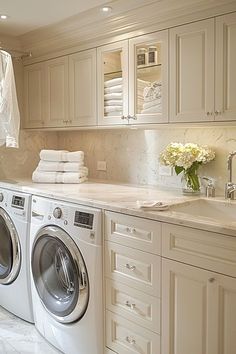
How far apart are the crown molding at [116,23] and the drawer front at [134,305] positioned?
1.59 m

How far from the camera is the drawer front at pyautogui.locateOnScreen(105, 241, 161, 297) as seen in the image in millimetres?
2105

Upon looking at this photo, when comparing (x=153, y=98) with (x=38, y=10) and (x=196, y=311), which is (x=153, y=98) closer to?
(x=38, y=10)

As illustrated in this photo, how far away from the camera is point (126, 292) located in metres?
2.28

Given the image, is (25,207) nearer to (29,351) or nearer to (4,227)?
(4,227)

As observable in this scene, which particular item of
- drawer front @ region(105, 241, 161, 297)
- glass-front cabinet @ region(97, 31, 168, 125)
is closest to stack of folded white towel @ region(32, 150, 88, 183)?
glass-front cabinet @ region(97, 31, 168, 125)

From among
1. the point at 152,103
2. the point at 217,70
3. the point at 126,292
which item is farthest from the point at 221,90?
the point at 126,292

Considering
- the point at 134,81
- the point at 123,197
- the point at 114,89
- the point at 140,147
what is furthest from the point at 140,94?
the point at 123,197

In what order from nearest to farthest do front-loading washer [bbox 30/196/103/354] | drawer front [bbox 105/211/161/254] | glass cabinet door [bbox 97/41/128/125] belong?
drawer front [bbox 105/211/161/254]
front-loading washer [bbox 30/196/103/354]
glass cabinet door [bbox 97/41/128/125]

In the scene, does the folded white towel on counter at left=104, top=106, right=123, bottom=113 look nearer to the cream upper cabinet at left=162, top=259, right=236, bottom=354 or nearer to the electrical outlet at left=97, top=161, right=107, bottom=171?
the electrical outlet at left=97, top=161, right=107, bottom=171

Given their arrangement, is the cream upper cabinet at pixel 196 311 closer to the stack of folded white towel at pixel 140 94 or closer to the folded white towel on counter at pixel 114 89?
the stack of folded white towel at pixel 140 94

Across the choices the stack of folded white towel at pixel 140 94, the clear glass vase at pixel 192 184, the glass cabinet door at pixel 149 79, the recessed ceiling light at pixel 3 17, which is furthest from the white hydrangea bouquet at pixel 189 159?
the recessed ceiling light at pixel 3 17

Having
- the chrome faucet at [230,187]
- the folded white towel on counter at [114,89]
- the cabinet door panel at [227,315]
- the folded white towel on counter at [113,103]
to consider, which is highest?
the folded white towel on counter at [114,89]

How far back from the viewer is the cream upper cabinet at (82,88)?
10.2 feet

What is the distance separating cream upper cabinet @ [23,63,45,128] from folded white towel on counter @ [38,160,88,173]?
0.43 metres
